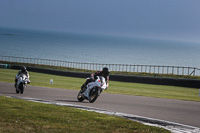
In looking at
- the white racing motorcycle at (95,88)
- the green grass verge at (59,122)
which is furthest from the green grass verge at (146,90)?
the green grass verge at (59,122)

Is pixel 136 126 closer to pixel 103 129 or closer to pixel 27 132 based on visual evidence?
pixel 103 129

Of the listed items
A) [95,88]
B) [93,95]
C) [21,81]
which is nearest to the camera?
[95,88]

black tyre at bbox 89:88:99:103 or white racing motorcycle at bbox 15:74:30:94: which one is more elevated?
white racing motorcycle at bbox 15:74:30:94

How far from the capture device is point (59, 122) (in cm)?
930

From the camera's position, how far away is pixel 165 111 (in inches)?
510

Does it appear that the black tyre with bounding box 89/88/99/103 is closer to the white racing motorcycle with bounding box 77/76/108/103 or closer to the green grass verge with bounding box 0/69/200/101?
the white racing motorcycle with bounding box 77/76/108/103

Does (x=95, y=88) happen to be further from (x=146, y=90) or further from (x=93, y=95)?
(x=146, y=90)

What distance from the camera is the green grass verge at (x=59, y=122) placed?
838 cm

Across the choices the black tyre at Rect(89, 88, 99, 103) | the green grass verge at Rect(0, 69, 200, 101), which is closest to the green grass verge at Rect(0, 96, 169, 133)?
the black tyre at Rect(89, 88, 99, 103)

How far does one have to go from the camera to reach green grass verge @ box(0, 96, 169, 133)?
27.5 feet

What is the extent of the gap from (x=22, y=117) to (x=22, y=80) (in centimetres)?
868

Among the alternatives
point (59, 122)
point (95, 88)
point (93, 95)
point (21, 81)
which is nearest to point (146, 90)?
point (21, 81)

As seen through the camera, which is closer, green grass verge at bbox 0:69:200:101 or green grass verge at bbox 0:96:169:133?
green grass verge at bbox 0:96:169:133

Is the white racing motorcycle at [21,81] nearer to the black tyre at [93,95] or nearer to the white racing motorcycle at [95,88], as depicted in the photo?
the white racing motorcycle at [95,88]
